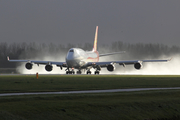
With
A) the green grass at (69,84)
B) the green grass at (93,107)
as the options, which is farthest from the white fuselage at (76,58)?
the green grass at (93,107)

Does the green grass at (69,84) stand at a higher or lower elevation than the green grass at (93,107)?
higher

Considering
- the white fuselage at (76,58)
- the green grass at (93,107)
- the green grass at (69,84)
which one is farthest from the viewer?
the white fuselage at (76,58)

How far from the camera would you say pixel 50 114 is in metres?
22.7

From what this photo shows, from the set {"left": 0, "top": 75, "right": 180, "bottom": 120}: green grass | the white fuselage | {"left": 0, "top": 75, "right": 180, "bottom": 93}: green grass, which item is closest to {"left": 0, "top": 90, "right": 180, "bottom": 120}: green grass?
{"left": 0, "top": 75, "right": 180, "bottom": 120}: green grass

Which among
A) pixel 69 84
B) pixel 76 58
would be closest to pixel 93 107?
pixel 69 84

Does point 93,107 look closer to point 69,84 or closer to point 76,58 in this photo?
point 69,84

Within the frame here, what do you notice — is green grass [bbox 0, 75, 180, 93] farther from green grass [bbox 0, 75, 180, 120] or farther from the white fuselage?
the white fuselage

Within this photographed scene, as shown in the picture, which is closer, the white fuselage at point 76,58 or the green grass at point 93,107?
the green grass at point 93,107

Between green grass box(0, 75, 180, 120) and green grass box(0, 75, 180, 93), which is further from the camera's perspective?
green grass box(0, 75, 180, 93)

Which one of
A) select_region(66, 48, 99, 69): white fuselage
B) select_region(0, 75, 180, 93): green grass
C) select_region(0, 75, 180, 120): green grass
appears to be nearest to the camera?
select_region(0, 75, 180, 120): green grass

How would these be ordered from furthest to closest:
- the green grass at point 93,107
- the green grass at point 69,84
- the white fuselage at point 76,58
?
the white fuselage at point 76,58
the green grass at point 69,84
the green grass at point 93,107

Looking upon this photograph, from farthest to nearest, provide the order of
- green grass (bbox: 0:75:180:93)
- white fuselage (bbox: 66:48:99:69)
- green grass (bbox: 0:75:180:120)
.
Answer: white fuselage (bbox: 66:48:99:69) < green grass (bbox: 0:75:180:93) < green grass (bbox: 0:75:180:120)

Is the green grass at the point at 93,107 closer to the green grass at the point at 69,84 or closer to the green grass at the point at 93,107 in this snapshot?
the green grass at the point at 93,107

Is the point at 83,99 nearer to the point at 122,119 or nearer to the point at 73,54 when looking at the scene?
the point at 122,119
